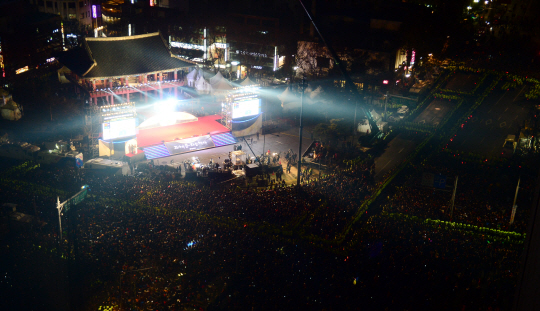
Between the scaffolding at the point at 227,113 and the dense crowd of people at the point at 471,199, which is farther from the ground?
the scaffolding at the point at 227,113

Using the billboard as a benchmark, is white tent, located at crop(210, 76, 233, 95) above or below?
above

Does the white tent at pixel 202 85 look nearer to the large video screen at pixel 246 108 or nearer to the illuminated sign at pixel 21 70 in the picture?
the large video screen at pixel 246 108

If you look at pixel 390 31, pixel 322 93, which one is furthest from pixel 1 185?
pixel 390 31

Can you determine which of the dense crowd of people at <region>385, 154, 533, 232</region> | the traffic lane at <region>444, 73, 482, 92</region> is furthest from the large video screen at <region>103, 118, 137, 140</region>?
the traffic lane at <region>444, 73, 482, 92</region>

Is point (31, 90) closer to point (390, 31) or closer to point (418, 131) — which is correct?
point (418, 131)

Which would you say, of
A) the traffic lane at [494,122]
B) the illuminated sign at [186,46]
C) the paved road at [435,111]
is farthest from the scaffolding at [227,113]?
the illuminated sign at [186,46]

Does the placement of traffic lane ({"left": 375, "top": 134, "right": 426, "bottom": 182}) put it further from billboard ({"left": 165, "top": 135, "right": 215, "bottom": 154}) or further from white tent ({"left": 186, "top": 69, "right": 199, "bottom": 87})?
white tent ({"left": 186, "top": 69, "right": 199, "bottom": 87})
